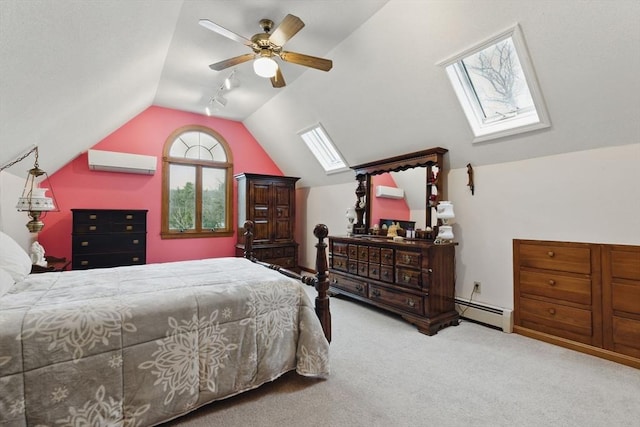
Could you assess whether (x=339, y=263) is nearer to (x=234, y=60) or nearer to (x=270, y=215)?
(x=270, y=215)

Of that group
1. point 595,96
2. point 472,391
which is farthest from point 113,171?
point 595,96

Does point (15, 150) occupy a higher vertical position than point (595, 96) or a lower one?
lower

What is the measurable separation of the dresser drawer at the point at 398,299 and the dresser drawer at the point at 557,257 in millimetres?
1080

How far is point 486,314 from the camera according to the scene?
3.15m

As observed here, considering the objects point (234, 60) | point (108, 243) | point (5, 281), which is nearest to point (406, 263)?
point (234, 60)

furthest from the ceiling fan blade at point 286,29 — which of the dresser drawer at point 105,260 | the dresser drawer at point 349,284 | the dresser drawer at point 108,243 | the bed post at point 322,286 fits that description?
the dresser drawer at point 105,260

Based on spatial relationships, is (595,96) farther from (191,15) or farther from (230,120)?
(230,120)

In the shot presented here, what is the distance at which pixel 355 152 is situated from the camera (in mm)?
4457

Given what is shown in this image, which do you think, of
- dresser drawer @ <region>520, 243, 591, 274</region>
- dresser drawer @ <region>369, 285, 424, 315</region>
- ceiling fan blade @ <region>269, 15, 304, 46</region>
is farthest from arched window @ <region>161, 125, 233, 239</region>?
dresser drawer @ <region>520, 243, 591, 274</region>

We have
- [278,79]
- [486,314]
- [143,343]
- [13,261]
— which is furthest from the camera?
[486,314]

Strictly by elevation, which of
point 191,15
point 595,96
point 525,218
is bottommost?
point 525,218

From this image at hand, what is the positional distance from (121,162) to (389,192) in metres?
4.08

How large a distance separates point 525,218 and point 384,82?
2.01 m

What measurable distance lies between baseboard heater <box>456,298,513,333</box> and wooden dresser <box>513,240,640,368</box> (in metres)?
0.08
